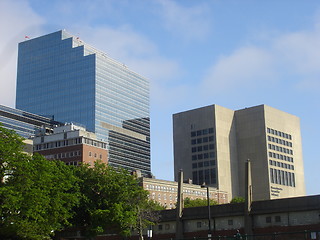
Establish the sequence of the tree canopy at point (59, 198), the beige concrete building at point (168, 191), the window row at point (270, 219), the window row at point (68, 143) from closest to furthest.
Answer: the tree canopy at point (59, 198)
the window row at point (270, 219)
the beige concrete building at point (168, 191)
the window row at point (68, 143)

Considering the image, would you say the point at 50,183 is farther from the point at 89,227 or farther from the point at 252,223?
the point at 252,223

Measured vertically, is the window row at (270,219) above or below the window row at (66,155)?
below

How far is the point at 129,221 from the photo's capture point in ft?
234

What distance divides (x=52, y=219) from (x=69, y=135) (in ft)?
432

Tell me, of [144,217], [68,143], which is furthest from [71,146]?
[144,217]

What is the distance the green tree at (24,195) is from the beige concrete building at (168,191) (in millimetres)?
104863

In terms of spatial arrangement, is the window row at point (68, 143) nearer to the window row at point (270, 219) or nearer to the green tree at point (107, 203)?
the green tree at point (107, 203)

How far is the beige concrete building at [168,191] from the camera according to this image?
17027 cm

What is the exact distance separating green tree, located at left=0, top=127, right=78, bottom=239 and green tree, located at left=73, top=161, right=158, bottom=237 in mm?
8769

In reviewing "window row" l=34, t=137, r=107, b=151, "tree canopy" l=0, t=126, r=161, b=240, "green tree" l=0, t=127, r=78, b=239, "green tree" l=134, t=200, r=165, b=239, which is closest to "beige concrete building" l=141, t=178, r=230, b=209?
"window row" l=34, t=137, r=107, b=151

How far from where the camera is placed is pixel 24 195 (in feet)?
186

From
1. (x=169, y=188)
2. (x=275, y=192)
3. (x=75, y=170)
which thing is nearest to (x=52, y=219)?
(x=75, y=170)

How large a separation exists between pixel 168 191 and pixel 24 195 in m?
124

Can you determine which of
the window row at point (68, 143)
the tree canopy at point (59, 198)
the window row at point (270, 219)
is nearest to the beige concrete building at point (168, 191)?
the window row at point (68, 143)
